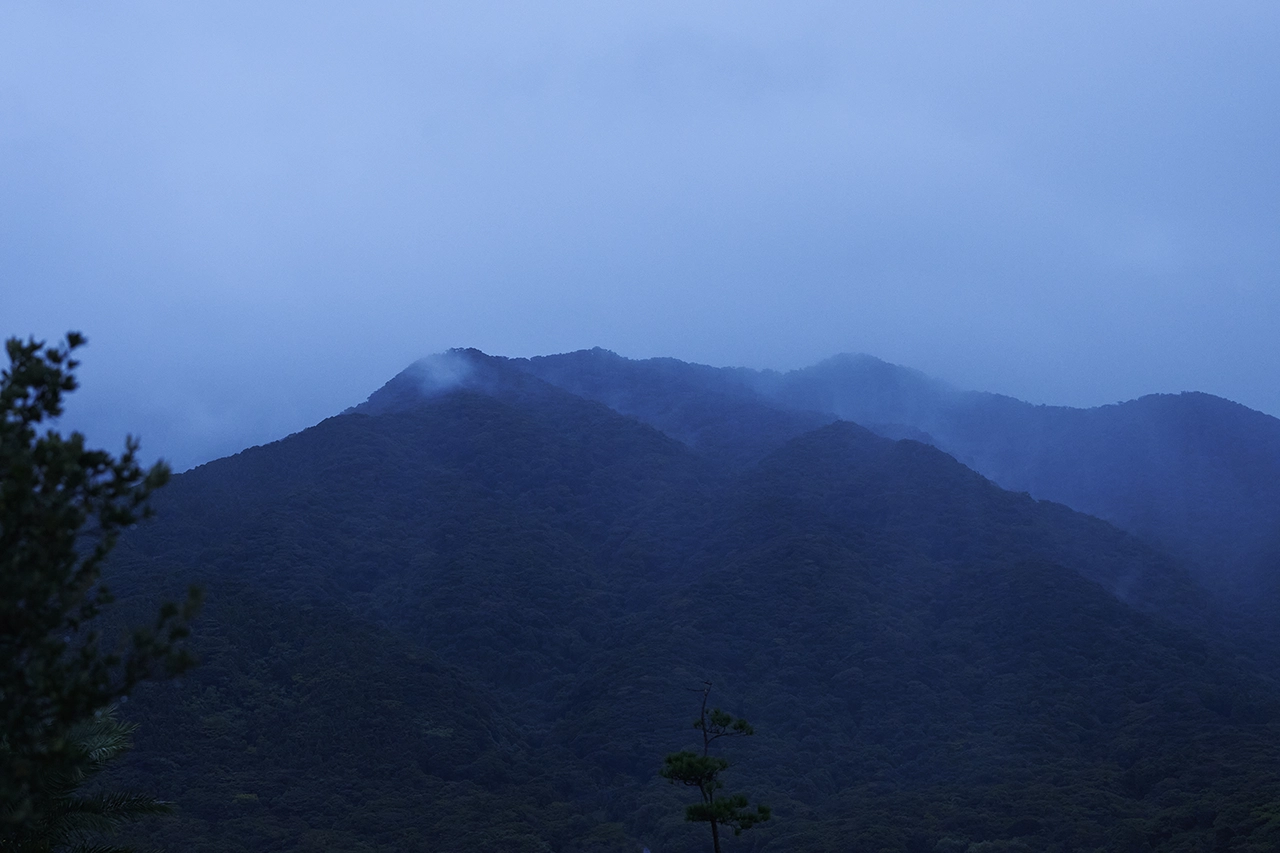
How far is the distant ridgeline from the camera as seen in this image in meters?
60.4

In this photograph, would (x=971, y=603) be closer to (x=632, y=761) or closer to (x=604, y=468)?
(x=632, y=761)

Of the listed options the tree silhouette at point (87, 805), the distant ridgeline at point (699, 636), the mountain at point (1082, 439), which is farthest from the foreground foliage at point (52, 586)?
the mountain at point (1082, 439)

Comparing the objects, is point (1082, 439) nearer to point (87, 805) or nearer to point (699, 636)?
point (699, 636)

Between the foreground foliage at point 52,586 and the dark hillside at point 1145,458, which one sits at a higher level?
the dark hillside at point 1145,458

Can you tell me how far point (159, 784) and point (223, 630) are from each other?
1985cm

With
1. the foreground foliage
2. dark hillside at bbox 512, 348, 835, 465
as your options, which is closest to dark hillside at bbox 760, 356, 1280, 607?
dark hillside at bbox 512, 348, 835, 465

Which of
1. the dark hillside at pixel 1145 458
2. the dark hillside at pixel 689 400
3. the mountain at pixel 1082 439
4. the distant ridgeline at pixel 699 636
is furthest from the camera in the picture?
the dark hillside at pixel 689 400

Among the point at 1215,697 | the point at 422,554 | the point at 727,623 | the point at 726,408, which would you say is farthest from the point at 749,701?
the point at 726,408

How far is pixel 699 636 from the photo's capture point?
8862 cm

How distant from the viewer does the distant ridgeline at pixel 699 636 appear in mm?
60406

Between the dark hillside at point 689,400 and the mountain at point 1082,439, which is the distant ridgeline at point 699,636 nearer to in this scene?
the mountain at point 1082,439

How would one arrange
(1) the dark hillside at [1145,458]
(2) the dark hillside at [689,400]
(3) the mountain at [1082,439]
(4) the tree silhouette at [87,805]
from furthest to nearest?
(2) the dark hillside at [689,400] → (3) the mountain at [1082,439] → (1) the dark hillside at [1145,458] → (4) the tree silhouette at [87,805]

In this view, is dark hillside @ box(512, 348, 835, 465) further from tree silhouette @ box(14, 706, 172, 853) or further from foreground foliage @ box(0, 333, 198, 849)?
foreground foliage @ box(0, 333, 198, 849)

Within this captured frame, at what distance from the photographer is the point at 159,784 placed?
2427 inches
